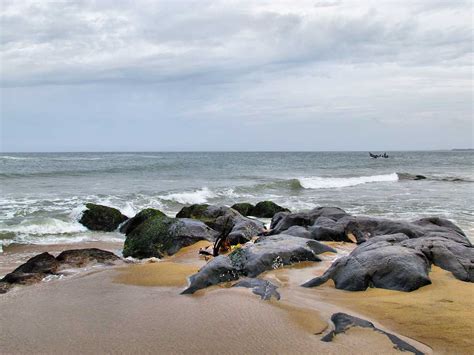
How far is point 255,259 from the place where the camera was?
7203 mm

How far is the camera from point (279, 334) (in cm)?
459

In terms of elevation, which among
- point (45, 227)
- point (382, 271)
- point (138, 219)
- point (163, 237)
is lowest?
point (45, 227)

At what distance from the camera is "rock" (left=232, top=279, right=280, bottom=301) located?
577 centimetres

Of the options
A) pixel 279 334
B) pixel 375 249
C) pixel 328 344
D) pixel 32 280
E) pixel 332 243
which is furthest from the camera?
pixel 332 243

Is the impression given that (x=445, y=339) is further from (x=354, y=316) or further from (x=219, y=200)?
(x=219, y=200)

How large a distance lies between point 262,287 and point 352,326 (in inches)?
66.4

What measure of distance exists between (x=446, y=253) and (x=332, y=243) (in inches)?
Result: 146

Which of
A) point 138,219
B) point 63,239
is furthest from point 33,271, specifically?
point 138,219

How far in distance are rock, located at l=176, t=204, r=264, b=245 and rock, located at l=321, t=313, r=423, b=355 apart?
509 cm

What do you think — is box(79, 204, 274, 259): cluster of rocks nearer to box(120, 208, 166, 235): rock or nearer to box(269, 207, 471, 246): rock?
box(120, 208, 166, 235): rock

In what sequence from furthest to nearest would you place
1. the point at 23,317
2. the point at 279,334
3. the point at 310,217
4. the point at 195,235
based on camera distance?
the point at 310,217 < the point at 195,235 < the point at 23,317 < the point at 279,334

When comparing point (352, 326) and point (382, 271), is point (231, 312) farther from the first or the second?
point (382, 271)

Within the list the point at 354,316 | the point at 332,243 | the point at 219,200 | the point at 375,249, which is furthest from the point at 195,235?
the point at 219,200

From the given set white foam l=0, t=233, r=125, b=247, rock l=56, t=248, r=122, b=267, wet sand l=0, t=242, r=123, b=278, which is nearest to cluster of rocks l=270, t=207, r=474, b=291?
rock l=56, t=248, r=122, b=267
